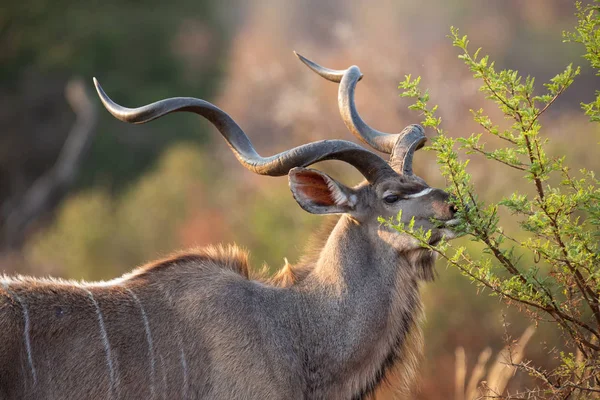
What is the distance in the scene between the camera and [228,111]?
14828 mm

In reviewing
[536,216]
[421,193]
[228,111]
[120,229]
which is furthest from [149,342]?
[228,111]

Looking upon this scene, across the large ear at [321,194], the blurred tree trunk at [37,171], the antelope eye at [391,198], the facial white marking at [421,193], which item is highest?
the facial white marking at [421,193]

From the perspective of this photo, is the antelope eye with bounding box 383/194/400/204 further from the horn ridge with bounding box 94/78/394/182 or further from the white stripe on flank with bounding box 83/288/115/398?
the white stripe on flank with bounding box 83/288/115/398

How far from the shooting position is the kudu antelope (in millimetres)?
3461

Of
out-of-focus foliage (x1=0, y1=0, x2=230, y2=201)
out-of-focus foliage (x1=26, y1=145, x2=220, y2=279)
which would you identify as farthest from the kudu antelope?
out-of-focus foliage (x1=0, y1=0, x2=230, y2=201)

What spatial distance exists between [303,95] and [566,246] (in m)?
7.07

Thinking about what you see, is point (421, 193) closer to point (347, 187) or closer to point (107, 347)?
point (347, 187)

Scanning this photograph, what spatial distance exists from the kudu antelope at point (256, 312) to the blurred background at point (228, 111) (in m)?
0.74

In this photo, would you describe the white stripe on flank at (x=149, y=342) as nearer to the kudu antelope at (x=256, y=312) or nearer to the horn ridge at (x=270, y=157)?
the kudu antelope at (x=256, y=312)

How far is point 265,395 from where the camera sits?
3.57 meters

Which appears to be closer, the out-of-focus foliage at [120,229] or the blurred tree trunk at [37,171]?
the out-of-focus foliage at [120,229]


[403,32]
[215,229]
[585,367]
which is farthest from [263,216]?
[403,32]

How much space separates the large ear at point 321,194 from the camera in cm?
383

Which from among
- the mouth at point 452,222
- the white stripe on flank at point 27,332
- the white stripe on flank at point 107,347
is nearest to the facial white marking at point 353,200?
the mouth at point 452,222
